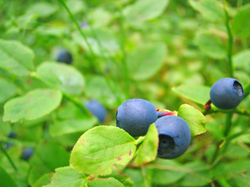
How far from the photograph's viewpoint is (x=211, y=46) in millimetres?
1265

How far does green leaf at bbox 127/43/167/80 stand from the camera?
5.16ft

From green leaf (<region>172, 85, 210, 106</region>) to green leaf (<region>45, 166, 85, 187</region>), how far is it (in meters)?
0.46

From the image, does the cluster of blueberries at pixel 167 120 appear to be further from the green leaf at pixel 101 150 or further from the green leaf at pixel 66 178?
the green leaf at pixel 66 178

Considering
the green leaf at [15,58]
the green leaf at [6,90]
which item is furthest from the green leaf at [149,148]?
the green leaf at [6,90]

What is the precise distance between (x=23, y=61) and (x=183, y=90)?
798 millimetres

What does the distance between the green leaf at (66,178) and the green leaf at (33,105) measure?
0.28m

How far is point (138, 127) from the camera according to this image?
22.6 inches

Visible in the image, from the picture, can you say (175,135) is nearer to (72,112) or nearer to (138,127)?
(138,127)

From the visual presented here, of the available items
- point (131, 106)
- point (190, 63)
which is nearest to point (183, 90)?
point (131, 106)

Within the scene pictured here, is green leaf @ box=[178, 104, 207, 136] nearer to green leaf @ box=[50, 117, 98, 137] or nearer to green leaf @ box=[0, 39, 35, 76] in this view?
green leaf @ box=[50, 117, 98, 137]

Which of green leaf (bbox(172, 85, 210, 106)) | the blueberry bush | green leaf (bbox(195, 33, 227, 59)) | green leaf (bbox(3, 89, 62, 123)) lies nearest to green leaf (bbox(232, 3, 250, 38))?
the blueberry bush

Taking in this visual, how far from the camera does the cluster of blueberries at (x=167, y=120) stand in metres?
0.52

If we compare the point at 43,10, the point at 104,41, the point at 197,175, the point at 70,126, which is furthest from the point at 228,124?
the point at 43,10

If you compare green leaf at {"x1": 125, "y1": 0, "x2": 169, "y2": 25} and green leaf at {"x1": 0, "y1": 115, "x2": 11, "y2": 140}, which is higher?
green leaf at {"x1": 125, "y1": 0, "x2": 169, "y2": 25}
